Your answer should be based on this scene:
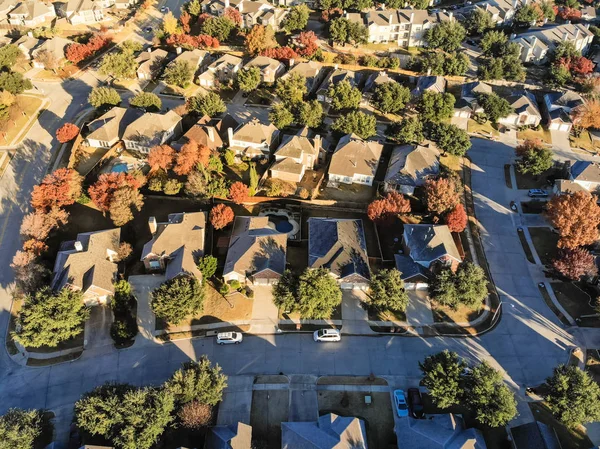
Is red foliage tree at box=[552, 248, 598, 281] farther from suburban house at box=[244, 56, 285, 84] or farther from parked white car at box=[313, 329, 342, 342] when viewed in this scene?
suburban house at box=[244, 56, 285, 84]

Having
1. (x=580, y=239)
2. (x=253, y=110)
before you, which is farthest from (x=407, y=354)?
(x=253, y=110)

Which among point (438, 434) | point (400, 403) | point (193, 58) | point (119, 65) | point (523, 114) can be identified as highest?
point (119, 65)

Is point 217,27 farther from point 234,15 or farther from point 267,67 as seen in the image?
point 267,67

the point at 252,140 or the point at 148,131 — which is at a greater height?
the point at 148,131

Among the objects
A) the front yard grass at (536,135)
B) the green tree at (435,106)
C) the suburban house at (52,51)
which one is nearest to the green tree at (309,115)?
the green tree at (435,106)

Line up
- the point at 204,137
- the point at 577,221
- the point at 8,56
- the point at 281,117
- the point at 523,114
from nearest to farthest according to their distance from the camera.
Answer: the point at 577,221 < the point at 204,137 < the point at 281,117 < the point at 523,114 < the point at 8,56

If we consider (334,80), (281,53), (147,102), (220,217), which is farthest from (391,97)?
(147,102)

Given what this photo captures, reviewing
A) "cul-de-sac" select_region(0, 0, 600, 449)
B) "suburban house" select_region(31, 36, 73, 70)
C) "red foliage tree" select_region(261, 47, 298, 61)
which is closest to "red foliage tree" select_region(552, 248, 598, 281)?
"cul-de-sac" select_region(0, 0, 600, 449)
